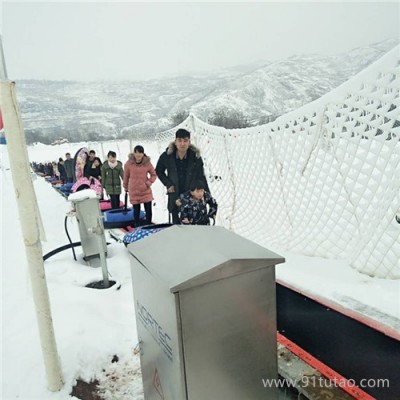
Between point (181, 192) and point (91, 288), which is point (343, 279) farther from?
point (91, 288)

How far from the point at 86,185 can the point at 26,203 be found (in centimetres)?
459

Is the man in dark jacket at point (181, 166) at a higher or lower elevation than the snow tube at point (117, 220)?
higher

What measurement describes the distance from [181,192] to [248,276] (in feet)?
9.43

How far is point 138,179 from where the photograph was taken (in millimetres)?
5012

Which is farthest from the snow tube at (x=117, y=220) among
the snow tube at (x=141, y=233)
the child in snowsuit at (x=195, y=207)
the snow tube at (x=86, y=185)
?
the child in snowsuit at (x=195, y=207)

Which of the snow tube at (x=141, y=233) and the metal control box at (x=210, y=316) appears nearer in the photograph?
the metal control box at (x=210, y=316)

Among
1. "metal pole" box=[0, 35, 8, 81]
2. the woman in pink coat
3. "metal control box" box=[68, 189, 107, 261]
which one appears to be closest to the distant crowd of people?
the woman in pink coat

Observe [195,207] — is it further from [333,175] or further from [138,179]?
[138,179]

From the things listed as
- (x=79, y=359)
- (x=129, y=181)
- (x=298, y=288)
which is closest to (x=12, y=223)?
(x=129, y=181)

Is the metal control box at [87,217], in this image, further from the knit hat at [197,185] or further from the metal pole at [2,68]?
the metal pole at [2,68]

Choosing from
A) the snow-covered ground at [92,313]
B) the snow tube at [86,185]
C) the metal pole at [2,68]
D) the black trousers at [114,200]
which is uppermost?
the metal pole at [2,68]

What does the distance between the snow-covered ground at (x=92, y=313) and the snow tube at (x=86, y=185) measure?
1898 mm

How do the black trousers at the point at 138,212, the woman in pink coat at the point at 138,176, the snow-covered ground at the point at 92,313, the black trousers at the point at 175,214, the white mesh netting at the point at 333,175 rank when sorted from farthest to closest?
the black trousers at the point at 138,212 < the woman in pink coat at the point at 138,176 < the black trousers at the point at 175,214 < the white mesh netting at the point at 333,175 < the snow-covered ground at the point at 92,313

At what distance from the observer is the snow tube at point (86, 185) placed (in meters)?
6.15
